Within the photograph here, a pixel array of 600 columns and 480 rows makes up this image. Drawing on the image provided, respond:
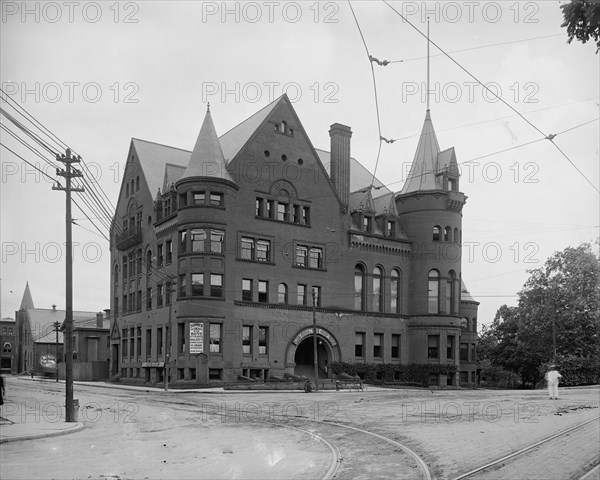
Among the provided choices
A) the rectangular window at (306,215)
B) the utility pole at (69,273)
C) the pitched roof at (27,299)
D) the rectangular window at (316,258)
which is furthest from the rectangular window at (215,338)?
the pitched roof at (27,299)

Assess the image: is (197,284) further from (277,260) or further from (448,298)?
(448,298)

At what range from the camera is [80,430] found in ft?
64.7

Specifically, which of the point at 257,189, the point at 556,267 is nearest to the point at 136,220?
the point at 257,189

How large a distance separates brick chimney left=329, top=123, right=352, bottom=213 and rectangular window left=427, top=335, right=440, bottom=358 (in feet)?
47.4

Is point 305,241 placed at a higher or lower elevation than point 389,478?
higher

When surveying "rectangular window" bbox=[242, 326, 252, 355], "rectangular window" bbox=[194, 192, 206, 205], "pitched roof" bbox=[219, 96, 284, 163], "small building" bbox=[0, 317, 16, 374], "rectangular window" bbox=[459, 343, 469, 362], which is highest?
"pitched roof" bbox=[219, 96, 284, 163]

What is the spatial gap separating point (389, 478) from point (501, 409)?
54.5 ft

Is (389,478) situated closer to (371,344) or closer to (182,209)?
(182,209)

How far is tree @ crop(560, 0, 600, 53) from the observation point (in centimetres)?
874

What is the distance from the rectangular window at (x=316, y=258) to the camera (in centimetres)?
5487

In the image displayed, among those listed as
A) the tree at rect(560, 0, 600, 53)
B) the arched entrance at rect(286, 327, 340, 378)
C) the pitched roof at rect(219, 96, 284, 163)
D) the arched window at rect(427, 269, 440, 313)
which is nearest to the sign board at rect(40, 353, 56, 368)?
the arched entrance at rect(286, 327, 340, 378)

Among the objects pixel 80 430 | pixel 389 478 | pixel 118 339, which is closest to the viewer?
pixel 389 478

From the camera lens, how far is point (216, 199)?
49625 mm

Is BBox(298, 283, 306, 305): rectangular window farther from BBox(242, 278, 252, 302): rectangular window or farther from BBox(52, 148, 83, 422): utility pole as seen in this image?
BBox(52, 148, 83, 422): utility pole
